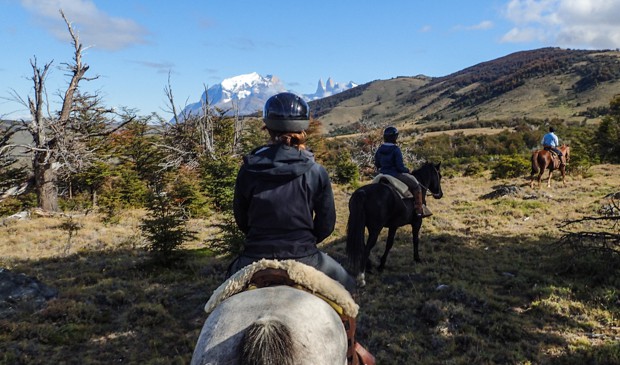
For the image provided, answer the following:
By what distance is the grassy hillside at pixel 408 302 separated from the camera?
17.7 feet

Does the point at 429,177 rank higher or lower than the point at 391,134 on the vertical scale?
lower

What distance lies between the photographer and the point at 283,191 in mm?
2838

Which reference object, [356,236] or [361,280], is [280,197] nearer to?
[356,236]

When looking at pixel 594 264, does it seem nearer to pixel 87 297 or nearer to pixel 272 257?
pixel 272 257

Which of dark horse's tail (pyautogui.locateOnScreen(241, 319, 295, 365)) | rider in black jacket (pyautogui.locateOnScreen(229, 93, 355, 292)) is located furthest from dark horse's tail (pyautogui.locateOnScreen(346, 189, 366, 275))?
dark horse's tail (pyautogui.locateOnScreen(241, 319, 295, 365))

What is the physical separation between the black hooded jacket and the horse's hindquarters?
567 mm

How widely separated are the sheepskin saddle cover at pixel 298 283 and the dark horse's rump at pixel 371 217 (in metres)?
4.98

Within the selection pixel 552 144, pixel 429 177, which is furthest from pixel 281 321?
pixel 552 144

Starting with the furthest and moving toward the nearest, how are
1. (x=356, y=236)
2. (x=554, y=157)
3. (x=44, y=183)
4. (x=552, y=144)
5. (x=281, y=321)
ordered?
(x=552, y=144), (x=554, y=157), (x=44, y=183), (x=356, y=236), (x=281, y=321)

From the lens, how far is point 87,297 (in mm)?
7441

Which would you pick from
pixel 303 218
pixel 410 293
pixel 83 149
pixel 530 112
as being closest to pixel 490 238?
pixel 410 293

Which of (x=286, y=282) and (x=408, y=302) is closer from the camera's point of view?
(x=286, y=282)

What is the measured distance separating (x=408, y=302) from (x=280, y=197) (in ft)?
16.7

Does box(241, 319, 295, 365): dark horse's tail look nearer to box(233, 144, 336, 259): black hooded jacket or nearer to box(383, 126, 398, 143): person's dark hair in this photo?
box(233, 144, 336, 259): black hooded jacket
